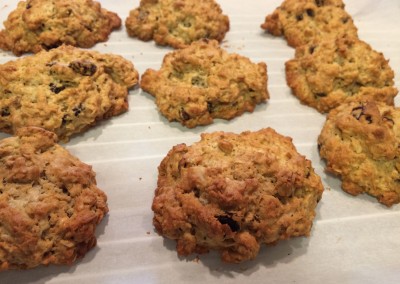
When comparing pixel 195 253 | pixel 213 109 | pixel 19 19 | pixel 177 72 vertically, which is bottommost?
pixel 195 253

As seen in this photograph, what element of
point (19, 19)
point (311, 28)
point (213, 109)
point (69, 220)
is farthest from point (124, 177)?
point (311, 28)

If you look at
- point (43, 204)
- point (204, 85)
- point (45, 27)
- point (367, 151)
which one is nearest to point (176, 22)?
point (204, 85)

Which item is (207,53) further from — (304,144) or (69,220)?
(69,220)

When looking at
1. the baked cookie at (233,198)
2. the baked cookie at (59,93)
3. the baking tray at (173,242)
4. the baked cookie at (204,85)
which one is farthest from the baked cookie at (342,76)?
the baked cookie at (59,93)

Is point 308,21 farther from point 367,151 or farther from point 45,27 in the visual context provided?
point 45,27

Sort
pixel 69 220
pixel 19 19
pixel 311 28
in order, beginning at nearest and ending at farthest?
pixel 69 220
pixel 19 19
pixel 311 28

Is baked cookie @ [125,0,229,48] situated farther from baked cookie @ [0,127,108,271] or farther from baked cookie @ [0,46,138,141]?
baked cookie @ [0,127,108,271]
